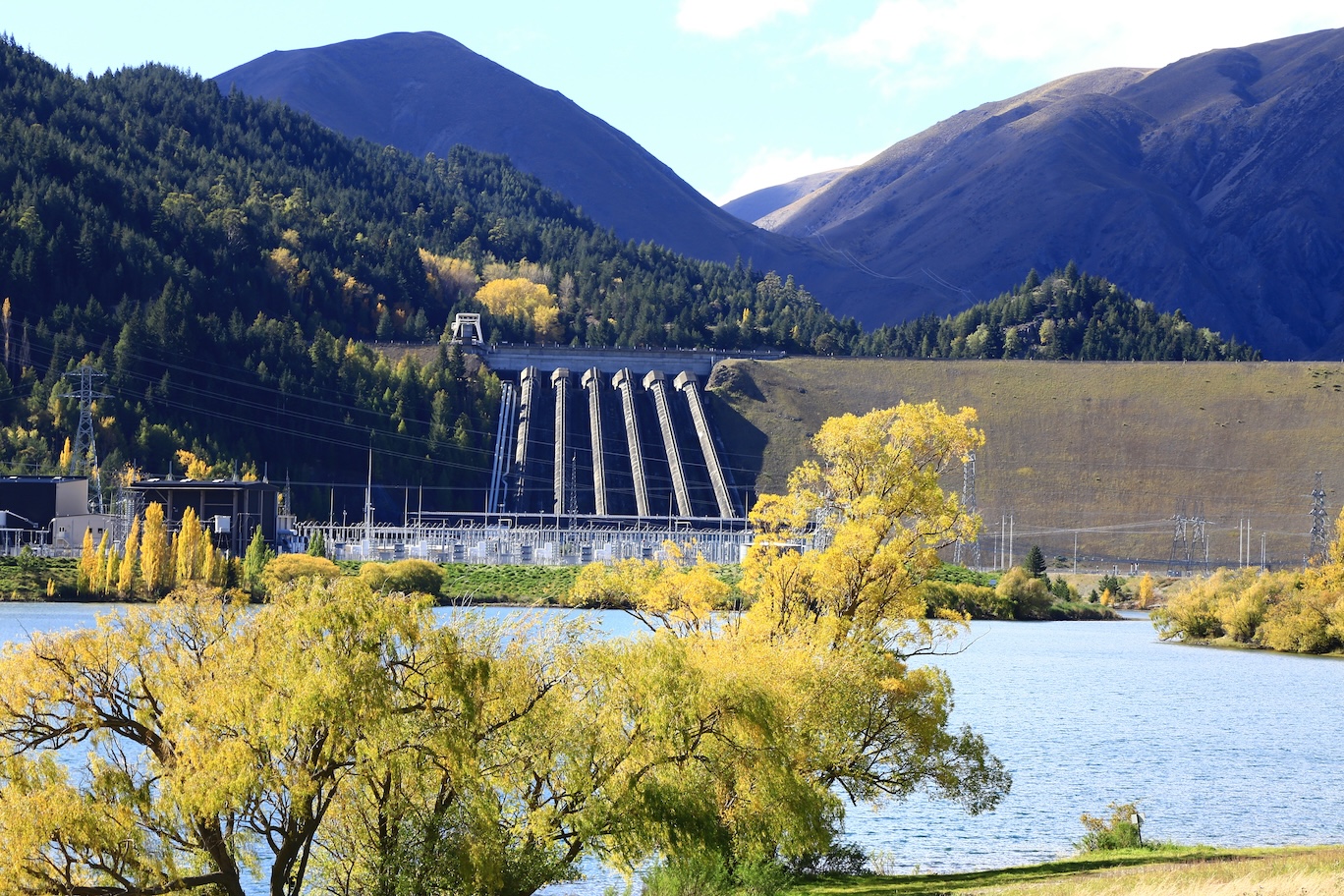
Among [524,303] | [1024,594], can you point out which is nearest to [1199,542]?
[1024,594]

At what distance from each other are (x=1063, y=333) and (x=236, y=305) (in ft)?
262

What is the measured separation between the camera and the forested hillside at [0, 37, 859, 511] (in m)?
121

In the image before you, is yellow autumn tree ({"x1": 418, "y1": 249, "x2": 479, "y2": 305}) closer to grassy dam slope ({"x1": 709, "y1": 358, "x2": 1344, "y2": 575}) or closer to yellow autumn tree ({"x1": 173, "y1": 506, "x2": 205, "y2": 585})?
grassy dam slope ({"x1": 709, "y1": 358, "x2": 1344, "y2": 575})

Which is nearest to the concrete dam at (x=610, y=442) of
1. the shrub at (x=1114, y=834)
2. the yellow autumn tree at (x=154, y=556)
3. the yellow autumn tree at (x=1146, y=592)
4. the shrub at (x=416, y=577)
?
the yellow autumn tree at (x=1146, y=592)

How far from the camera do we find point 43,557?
281 feet

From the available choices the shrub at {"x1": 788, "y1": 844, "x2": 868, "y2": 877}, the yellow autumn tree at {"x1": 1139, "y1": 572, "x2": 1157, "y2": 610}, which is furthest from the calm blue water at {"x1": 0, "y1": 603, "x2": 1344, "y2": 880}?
the yellow autumn tree at {"x1": 1139, "y1": 572, "x2": 1157, "y2": 610}

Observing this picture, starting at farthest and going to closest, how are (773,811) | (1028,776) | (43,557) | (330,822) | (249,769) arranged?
1. (43,557)
2. (1028,776)
3. (773,811)
4. (330,822)
5. (249,769)

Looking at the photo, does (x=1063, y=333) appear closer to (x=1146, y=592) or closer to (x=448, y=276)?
(x=1146, y=592)

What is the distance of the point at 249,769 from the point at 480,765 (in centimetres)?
312

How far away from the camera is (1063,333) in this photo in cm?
16475

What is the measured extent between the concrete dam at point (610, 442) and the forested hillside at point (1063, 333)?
30.3 metres

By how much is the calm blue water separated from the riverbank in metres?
2.50

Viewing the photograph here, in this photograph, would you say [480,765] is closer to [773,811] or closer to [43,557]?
[773,811]

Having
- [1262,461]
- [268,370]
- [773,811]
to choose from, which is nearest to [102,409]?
[268,370]
